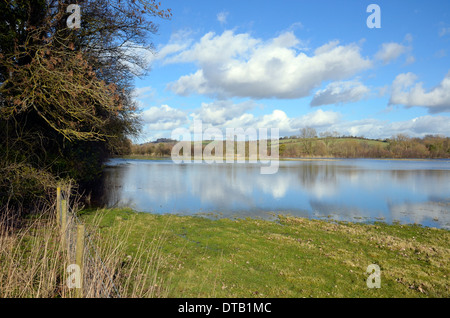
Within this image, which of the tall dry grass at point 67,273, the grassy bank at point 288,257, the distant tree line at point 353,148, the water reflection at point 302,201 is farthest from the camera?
the distant tree line at point 353,148

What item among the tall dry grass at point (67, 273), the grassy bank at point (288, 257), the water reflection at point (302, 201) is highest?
the tall dry grass at point (67, 273)

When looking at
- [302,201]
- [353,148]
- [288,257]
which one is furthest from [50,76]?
[353,148]

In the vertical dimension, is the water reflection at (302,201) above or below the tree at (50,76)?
below

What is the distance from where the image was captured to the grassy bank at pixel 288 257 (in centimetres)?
532

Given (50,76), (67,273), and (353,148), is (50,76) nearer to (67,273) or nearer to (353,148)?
(67,273)

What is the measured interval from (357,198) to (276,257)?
46.5ft

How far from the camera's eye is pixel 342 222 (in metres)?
12.2

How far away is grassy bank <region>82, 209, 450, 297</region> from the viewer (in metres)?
5.32

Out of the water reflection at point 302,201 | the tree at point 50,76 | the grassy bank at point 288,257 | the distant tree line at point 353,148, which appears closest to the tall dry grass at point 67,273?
the grassy bank at point 288,257

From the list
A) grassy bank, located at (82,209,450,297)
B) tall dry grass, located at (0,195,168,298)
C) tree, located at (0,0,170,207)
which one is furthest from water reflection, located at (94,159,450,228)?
tall dry grass, located at (0,195,168,298)

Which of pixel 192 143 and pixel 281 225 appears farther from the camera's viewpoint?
pixel 192 143

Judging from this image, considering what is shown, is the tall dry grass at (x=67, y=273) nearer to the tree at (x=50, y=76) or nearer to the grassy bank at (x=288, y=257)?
the grassy bank at (x=288, y=257)

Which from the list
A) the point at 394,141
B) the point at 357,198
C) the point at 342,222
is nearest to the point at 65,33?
the point at 342,222
